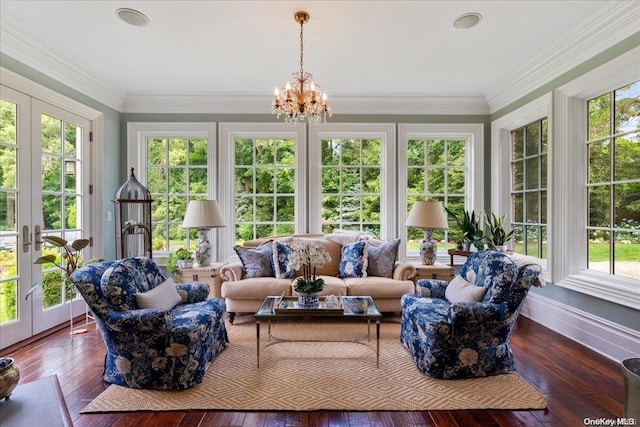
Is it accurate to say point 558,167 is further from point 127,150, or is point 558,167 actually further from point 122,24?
point 127,150

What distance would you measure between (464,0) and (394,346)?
9.35 feet

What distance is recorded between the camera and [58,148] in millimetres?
3646

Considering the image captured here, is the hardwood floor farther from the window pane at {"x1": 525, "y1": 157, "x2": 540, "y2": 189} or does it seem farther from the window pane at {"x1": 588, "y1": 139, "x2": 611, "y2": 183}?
the window pane at {"x1": 525, "y1": 157, "x2": 540, "y2": 189}

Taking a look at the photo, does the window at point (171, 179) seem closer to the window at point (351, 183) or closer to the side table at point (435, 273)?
the window at point (351, 183)

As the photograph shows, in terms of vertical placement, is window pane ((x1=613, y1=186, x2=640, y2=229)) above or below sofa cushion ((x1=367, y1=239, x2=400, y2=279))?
above

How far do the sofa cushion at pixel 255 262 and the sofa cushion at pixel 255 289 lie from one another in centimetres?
27

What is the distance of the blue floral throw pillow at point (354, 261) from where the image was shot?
390cm

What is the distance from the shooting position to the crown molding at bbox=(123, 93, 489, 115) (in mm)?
4582

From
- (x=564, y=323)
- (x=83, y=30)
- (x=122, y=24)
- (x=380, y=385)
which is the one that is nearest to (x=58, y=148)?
(x=83, y=30)

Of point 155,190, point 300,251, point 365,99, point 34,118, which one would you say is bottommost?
point 300,251

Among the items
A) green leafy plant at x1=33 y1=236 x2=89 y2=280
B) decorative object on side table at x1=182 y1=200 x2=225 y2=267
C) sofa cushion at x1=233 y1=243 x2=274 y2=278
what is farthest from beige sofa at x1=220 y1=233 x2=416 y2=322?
green leafy plant at x1=33 y1=236 x2=89 y2=280

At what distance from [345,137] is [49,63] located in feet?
11.1

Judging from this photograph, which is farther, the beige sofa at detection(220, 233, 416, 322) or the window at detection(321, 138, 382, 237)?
the window at detection(321, 138, 382, 237)

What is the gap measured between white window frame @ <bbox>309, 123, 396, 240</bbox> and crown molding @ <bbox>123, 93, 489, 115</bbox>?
0.74 ft
